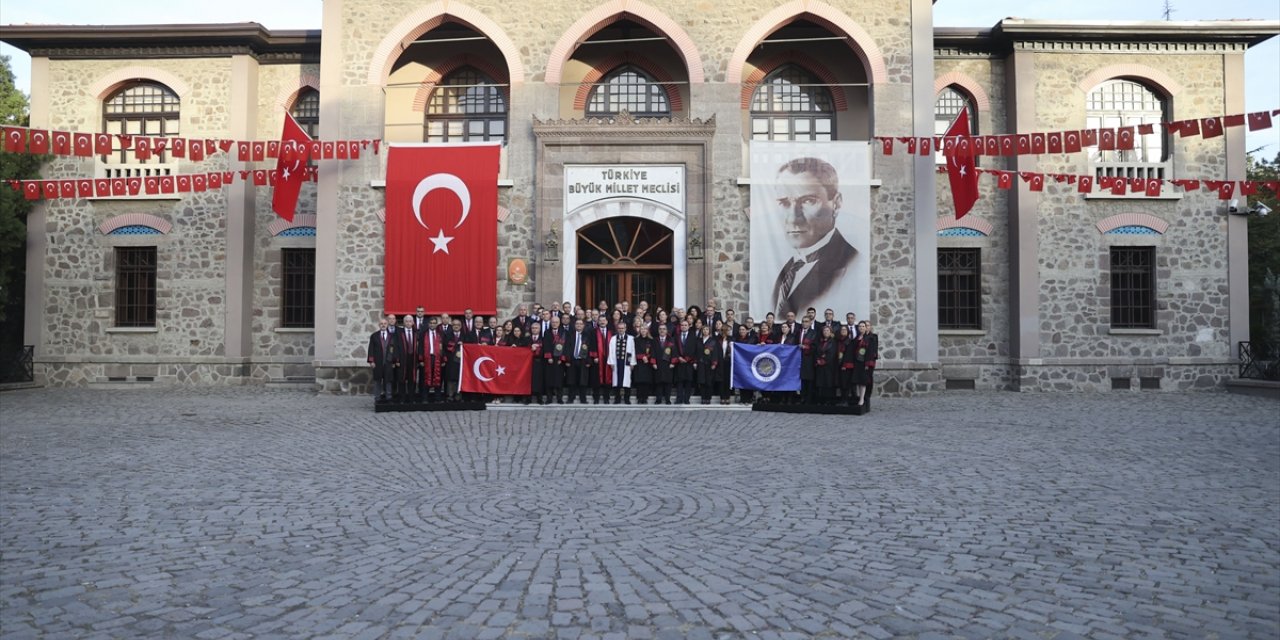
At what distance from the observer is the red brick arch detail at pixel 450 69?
19547 millimetres

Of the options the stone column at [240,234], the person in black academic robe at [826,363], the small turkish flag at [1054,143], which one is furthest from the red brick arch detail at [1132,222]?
the stone column at [240,234]

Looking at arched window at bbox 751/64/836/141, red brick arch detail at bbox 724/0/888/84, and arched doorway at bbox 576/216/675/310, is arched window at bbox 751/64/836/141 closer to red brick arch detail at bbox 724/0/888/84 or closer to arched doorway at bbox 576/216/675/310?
red brick arch detail at bbox 724/0/888/84

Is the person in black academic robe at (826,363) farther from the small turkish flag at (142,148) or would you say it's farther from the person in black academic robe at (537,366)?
the small turkish flag at (142,148)

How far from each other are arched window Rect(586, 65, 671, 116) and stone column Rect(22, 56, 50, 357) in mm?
13514

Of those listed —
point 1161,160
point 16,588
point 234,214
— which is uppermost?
point 1161,160

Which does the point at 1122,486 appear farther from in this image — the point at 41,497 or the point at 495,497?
the point at 41,497

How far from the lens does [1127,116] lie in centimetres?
1969

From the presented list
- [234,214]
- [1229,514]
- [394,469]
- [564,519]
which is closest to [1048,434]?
[1229,514]

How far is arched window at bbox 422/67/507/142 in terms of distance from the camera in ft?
63.9

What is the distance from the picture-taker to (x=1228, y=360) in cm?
1919

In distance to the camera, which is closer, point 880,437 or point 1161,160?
point 880,437

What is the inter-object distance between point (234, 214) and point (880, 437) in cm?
1646

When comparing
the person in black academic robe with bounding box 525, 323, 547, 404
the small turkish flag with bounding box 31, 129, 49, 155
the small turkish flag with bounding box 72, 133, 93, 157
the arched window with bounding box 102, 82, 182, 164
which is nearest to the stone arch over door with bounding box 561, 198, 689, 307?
the person in black academic robe with bounding box 525, 323, 547, 404

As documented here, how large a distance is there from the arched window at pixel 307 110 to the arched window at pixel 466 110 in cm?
336
